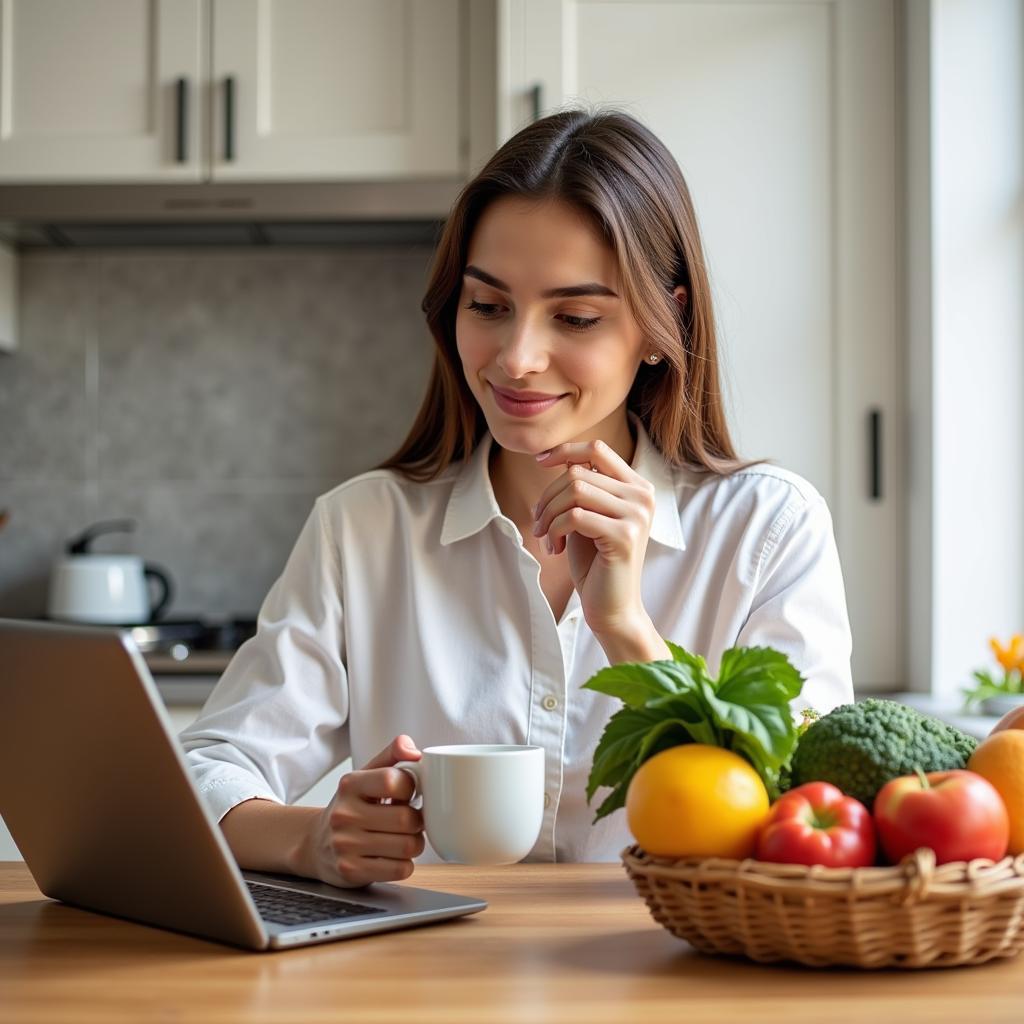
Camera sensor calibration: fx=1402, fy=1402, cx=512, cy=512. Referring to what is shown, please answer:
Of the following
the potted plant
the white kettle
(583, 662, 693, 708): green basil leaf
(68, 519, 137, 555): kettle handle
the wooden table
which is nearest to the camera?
the wooden table

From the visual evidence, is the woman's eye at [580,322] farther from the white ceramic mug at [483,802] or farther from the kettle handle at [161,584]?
the kettle handle at [161,584]

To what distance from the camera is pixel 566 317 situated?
140 centimetres

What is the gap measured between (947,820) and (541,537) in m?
0.66

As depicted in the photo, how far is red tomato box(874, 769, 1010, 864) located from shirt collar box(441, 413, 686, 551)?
2.52 feet

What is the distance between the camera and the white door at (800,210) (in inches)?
98.8

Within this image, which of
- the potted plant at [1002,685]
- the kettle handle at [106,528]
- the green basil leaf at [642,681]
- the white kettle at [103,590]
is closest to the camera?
the green basil leaf at [642,681]

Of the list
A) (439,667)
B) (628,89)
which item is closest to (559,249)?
(439,667)

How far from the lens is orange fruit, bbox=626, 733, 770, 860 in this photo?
2.49ft

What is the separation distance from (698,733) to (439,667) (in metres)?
0.73


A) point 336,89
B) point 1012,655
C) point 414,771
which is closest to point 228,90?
point 336,89

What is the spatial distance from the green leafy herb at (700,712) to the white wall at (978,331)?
5.69ft

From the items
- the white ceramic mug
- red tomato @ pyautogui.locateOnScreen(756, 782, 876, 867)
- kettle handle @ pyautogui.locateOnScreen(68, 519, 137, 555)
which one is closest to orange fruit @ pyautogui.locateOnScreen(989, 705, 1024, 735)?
red tomato @ pyautogui.locateOnScreen(756, 782, 876, 867)

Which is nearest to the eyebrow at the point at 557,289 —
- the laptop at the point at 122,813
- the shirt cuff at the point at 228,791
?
the shirt cuff at the point at 228,791

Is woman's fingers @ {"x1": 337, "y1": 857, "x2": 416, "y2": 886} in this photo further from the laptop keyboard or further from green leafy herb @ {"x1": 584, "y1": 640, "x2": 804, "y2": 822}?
green leafy herb @ {"x1": 584, "y1": 640, "x2": 804, "y2": 822}
